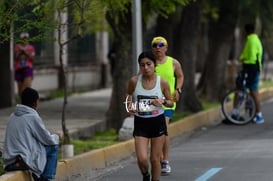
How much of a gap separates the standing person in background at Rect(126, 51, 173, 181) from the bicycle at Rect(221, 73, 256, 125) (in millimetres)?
7644

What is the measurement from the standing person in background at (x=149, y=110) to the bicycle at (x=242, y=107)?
7.64m

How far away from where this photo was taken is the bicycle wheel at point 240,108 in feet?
58.5

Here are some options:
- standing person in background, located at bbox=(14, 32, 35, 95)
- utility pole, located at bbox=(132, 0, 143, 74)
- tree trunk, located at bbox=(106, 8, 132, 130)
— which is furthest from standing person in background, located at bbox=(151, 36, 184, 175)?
standing person in background, located at bbox=(14, 32, 35, 95)

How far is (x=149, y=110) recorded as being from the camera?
10.2 m

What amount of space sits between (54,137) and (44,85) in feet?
53.9

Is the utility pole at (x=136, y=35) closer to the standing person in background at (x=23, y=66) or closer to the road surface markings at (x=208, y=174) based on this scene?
the road surface markings at (x=208, y=174)

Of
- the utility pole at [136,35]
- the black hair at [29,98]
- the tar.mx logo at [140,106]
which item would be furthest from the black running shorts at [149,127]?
the utility pole at [136,35]

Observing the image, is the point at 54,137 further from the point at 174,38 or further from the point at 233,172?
the point at 174,38

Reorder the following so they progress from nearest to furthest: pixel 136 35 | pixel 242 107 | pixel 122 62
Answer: pixel 136 35 < pixel 122 62 < pixel 242 107

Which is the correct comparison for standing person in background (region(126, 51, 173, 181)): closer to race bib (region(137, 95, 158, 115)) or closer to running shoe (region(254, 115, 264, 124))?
race bib (region(137, 95, 158, 115))

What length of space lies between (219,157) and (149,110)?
351 cm

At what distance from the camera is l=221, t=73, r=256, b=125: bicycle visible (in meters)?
17.8

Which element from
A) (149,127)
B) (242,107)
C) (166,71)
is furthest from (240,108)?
(149,127)

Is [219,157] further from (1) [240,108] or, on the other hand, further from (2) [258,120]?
(2) [258,120]
